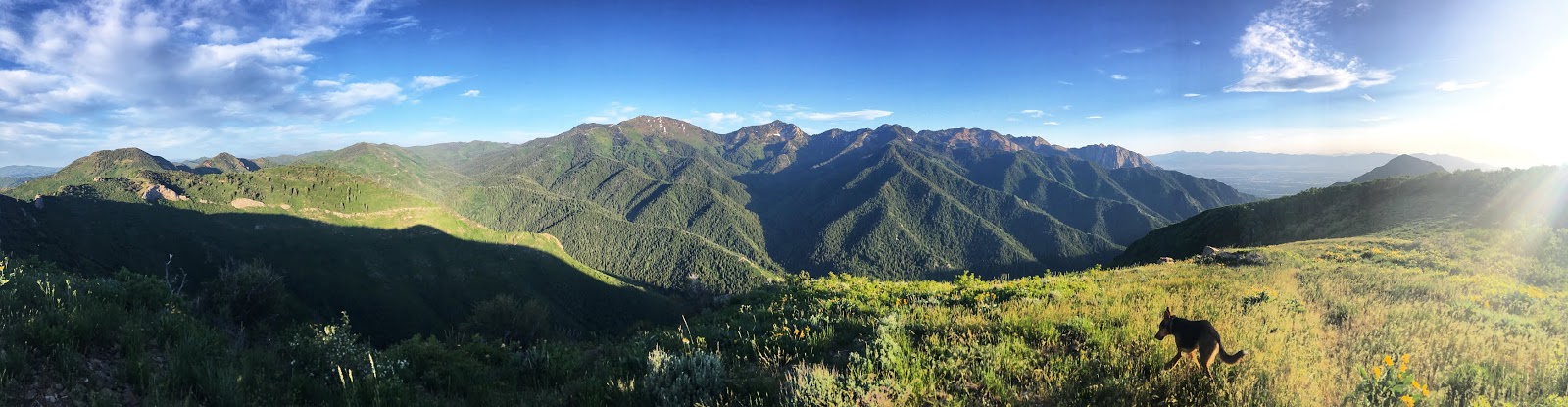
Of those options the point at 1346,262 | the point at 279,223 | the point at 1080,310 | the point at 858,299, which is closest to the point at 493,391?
the point at 858,299

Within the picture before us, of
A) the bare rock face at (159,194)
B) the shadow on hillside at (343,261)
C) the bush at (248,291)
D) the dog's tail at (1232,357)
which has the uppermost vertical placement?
the bare rock face at (159,194)

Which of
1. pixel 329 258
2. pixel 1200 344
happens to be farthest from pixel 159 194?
pixel 1200 344

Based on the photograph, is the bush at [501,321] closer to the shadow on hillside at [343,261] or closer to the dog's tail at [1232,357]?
the shadow on hillside at [343,261]

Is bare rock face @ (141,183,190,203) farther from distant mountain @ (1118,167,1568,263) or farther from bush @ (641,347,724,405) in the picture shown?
distant mountain @ (1118,167,1568,263)

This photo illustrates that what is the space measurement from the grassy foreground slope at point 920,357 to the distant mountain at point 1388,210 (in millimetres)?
29243

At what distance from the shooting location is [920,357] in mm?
6898

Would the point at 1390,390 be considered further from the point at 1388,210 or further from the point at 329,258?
the point at 329,258

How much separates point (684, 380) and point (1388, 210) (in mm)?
60844

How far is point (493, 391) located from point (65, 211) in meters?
228

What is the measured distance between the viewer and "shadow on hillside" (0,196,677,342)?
108188 mm

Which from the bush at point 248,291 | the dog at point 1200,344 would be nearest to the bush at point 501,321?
the bush at point 248,291

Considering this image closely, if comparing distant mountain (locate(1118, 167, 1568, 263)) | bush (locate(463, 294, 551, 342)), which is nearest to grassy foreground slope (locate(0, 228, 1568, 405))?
distant mountain (locate(1118, 167, 1568, 263))

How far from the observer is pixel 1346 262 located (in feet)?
56.7

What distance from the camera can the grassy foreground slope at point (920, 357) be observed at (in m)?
5.65
